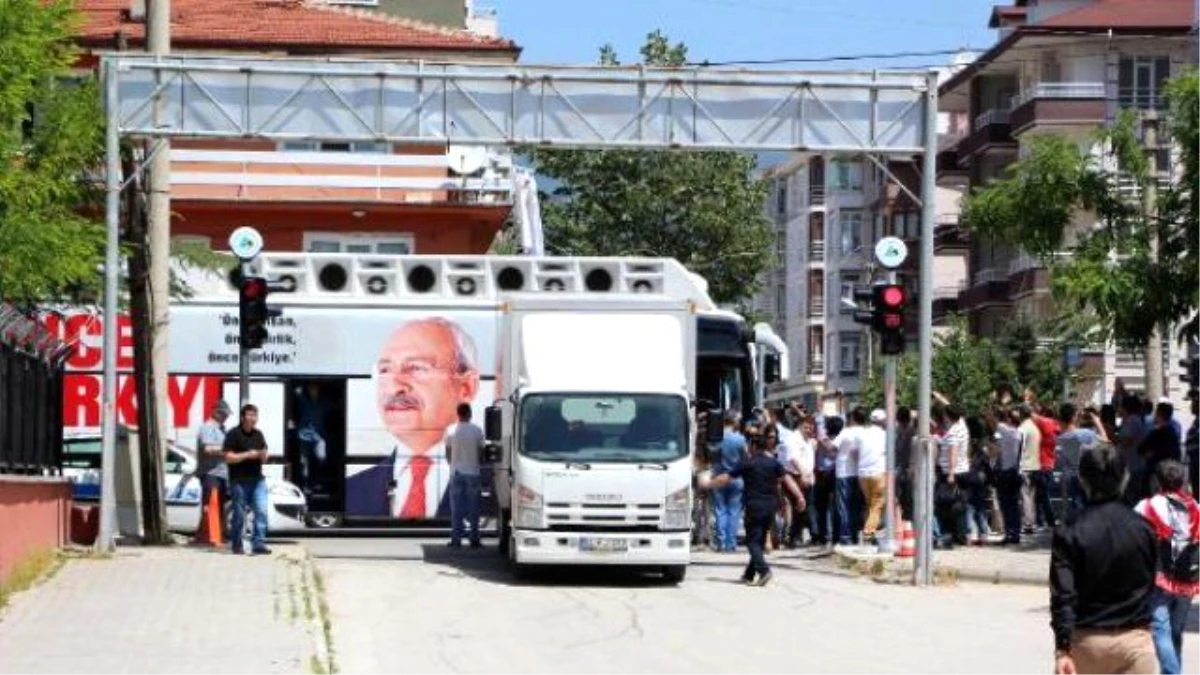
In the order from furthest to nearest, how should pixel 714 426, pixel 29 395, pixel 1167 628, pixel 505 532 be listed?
pixel 714 426, pixel 505 532, pixel 29 395, pixel 1167 628

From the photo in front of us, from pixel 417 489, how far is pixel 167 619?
49.4 ft

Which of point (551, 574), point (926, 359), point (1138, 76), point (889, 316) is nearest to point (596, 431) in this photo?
point (551, 574)

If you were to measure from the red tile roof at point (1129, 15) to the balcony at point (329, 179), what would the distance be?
108 feet

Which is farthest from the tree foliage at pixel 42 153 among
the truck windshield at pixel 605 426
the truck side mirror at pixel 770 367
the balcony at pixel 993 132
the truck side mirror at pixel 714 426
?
the balcony at pixel 993 132

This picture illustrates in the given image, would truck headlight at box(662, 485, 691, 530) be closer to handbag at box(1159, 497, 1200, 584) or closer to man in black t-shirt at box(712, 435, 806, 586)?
man in black t-shirt at box(712, 435, 806, 586)

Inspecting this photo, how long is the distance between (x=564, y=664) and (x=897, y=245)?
12254 millimetres

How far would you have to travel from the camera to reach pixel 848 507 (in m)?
31.5

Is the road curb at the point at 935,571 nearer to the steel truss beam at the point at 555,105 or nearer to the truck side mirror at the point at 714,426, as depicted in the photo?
the truck side mirror at the point at 714,426

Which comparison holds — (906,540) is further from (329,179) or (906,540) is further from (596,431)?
(329,179)

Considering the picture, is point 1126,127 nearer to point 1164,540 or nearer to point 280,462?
point 280,462

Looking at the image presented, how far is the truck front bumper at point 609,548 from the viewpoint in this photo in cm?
2553

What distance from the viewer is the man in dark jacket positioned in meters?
11.1

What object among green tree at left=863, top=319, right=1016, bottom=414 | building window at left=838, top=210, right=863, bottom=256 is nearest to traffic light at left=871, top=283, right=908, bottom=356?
green tree at left=863, top=319, right=1016, bottom=414

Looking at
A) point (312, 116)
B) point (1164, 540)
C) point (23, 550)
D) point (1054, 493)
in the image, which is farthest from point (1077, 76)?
point (1164, 540)
